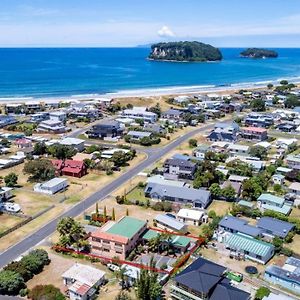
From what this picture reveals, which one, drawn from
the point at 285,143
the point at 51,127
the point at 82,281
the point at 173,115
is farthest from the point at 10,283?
the point at 173,115

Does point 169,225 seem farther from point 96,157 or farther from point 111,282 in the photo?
point 96,157

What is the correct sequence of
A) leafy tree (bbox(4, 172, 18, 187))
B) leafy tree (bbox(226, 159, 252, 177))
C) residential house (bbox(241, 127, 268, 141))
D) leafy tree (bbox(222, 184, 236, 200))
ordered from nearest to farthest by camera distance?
leafy tree (bbox(222, 184, 236, 200)), leafy tree (bbox(4, 172, 18, 187)), leafy tree (bbox(226, 159, 252, 177)), residential house (bbox(241, 127, 268, 141))

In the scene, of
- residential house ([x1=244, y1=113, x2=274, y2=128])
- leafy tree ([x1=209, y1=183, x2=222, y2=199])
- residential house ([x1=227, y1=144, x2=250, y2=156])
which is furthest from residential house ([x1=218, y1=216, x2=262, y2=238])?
residential house ([x1=244, y1=113, x2=274, y2=128])

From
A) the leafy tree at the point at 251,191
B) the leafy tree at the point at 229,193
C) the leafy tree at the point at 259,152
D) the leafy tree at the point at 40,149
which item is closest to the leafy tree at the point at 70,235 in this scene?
the leafy tree at the point at 229,193

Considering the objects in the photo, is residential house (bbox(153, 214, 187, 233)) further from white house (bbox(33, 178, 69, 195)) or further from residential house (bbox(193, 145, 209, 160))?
residential house (bbox(193, 145, 209, 160))

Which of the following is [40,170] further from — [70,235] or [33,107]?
[33,107]

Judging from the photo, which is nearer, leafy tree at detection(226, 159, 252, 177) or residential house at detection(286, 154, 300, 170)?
leafy tree at detection(226, 159, 252, 177)

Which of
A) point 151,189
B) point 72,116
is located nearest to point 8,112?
point 72,116

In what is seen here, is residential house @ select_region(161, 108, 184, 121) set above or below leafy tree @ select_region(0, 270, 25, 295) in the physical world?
above

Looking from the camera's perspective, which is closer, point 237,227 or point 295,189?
point 237,227
